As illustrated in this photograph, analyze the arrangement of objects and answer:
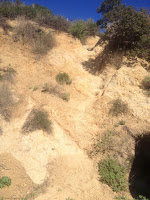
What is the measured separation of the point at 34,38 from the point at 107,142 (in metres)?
7.59

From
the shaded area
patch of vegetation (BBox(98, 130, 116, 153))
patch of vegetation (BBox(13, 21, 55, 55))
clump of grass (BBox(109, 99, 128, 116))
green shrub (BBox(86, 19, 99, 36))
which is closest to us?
the shaded area

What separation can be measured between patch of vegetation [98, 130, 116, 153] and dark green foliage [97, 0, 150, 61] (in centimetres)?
413

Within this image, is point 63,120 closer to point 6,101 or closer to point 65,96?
point 65,96

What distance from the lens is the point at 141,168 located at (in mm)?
5535

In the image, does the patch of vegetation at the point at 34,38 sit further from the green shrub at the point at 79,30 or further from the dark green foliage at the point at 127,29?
the dark green foliage at the point at 127,29

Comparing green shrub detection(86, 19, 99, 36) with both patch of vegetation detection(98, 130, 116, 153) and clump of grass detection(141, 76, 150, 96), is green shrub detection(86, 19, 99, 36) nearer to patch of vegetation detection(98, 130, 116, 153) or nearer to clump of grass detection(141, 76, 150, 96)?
clump of grass detection(141, 76, 150, 96)

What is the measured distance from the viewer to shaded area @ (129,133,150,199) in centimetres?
505

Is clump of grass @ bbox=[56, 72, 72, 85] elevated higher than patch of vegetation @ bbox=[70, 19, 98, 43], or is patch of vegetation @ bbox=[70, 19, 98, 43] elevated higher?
patch of vegetation @ bbox=[70, 19, 98, 43]

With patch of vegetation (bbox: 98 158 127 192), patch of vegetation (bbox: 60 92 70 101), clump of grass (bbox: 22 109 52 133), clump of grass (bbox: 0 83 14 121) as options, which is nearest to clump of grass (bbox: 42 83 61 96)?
patch of vegetation (bbox: 60 92 70 101)

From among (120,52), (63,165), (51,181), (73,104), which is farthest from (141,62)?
(51,181)

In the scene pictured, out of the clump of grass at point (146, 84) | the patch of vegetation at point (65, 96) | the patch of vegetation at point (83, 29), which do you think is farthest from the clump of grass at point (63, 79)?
the patch of vegetation at point (83, 29)

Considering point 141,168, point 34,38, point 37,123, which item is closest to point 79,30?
point 34,38

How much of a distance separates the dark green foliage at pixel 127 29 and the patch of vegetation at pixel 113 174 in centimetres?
520

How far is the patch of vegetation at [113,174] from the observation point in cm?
484
